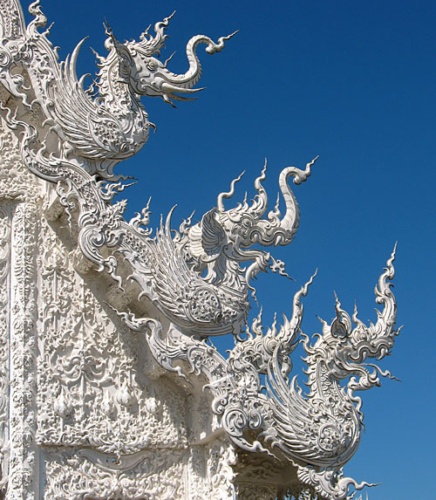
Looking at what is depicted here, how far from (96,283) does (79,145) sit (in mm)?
930

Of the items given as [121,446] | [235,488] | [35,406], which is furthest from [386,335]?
[35,406]

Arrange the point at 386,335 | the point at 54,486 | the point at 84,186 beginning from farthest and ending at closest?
the point at 386,335
the point at 84,186
the point at 54,486

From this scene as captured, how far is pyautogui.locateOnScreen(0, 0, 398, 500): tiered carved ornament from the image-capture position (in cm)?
602

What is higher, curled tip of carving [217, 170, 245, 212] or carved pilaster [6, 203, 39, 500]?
curled tip of carving [217, 170, 245, 212]

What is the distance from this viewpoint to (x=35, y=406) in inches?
234

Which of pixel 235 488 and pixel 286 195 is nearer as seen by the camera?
pixel 235 488

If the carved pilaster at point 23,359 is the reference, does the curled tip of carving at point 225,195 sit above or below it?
above

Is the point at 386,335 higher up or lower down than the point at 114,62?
lower down

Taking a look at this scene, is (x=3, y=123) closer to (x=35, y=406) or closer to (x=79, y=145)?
(x=79, y=145)

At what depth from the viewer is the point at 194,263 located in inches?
251

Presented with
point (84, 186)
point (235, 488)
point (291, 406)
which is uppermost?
point (84, 186)

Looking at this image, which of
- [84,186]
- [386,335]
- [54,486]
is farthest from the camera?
[386,335]

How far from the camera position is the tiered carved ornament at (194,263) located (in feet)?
19.7

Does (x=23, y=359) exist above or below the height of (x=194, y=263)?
below
